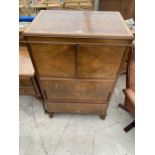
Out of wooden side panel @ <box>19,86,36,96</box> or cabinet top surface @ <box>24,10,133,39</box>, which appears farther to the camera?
wooden side panel @ <box>19,86,36,96</box>

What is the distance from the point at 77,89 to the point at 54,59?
1.20 feet

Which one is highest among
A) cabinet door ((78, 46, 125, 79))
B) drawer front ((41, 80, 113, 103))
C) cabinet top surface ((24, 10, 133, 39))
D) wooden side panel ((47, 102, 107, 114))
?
cabinet top surface ((24, 10, 133, 39))

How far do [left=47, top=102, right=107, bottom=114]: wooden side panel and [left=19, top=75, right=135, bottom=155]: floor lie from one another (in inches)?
5.8

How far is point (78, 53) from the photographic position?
48.1 inches

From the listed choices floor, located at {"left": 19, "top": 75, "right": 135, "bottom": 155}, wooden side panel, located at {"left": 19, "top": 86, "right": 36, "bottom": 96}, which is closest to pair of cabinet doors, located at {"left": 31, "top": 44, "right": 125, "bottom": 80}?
wooden side panel, located at {"left": 19, "top": 86, "right": 36, "bottom": 96}

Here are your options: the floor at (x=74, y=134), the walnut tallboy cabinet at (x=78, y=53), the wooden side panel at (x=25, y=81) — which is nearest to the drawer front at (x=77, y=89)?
the walnut tallboy cabinet at (x=78, y=53)

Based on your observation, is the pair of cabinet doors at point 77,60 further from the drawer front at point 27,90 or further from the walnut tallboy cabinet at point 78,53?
the drawer front at point 27,90

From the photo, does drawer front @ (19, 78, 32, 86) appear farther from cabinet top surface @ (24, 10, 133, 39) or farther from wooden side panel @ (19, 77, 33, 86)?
cabinet top surface @ (24, 10, 133, 39)

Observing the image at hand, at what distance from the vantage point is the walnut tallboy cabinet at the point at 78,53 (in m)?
1.14

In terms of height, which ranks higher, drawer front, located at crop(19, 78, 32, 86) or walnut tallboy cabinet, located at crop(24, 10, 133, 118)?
walnut tallboy cabinet, located at crop(24, 10, 133, 118)

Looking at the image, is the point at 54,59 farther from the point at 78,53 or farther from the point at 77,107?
the point at 77,107

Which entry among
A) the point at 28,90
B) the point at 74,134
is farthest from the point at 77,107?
the point at 28,90

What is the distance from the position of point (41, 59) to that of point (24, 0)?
1.70 meters

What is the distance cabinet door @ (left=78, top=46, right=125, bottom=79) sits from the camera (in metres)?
1.21
